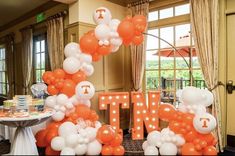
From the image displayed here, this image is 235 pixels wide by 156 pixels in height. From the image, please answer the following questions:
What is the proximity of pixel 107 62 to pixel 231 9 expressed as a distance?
2256 mm

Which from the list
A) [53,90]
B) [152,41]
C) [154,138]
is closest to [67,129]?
[53,90]

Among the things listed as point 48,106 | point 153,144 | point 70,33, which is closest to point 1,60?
point 70,33

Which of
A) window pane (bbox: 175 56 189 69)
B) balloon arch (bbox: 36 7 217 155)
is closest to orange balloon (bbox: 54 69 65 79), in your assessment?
balloon arch (bbox: 36 7 217 155)

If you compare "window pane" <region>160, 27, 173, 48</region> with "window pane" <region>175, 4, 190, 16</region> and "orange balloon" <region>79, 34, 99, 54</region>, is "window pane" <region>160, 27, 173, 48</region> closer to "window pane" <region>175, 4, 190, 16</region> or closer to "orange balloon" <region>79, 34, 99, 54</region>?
"window pane" <region>175, 4, 190, 16</region>

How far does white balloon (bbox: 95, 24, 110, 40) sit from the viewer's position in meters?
2.98

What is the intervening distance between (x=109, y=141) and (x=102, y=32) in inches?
57.3

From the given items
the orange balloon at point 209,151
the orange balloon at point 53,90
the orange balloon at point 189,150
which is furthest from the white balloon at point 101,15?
the orange balloon at point 209,151

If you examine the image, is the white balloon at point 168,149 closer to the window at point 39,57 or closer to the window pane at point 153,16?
the window pane at point 153,16

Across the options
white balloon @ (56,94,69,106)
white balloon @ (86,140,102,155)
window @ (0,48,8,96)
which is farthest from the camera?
window @ (0,48,8,96)

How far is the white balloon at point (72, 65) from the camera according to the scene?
301cm

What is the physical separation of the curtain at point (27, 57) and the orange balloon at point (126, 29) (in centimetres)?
331

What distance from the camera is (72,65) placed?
118 inches

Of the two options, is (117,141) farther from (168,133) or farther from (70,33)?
(70,33)

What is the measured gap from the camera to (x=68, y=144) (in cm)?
258
